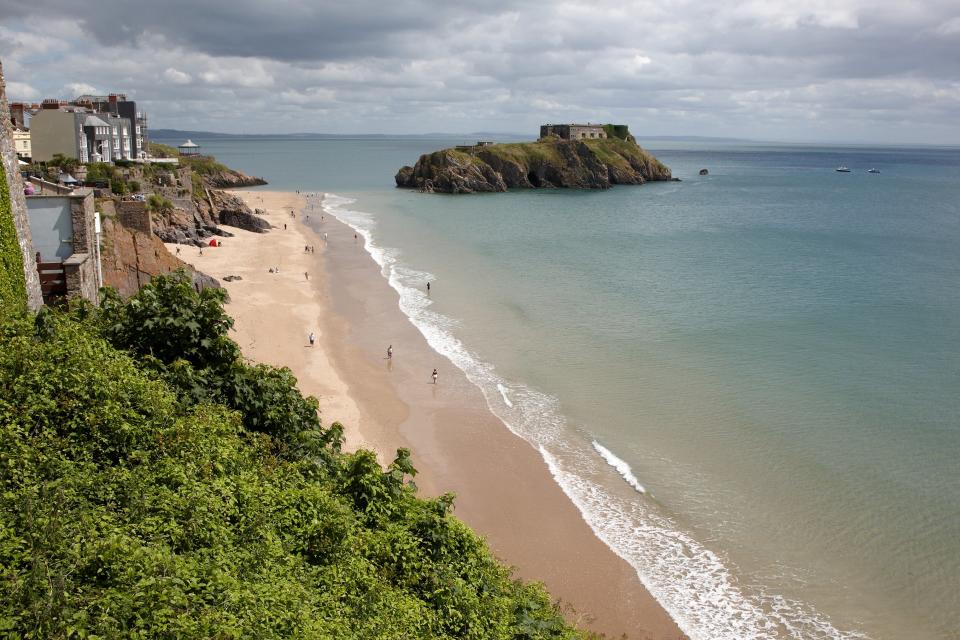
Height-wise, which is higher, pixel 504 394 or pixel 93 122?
pixel 93 122

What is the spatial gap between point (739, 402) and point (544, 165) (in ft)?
426

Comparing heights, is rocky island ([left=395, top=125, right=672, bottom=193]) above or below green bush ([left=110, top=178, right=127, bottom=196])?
above

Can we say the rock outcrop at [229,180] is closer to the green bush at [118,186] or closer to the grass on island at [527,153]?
the grass on island at [527,153]

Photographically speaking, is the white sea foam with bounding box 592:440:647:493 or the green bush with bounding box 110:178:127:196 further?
the green bush with bounding box 110:178:127:196

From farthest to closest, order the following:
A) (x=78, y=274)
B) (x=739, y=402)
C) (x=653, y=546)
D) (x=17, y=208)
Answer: (x=739, y=402)
(x=653, y=546)
(x=78, y=274)
(x=17, y=208)

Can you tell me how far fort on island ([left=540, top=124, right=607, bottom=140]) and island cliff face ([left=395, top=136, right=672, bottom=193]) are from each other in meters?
4.40

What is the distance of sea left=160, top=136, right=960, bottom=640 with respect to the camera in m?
19.8

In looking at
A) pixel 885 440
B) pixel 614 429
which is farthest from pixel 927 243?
pixel 614 429

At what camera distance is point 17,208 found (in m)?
17.8

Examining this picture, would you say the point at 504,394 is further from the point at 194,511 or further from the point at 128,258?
the point at 194,511

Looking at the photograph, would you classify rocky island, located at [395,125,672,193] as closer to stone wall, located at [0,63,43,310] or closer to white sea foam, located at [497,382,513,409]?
white sea foam, located at [497,382,513,409]

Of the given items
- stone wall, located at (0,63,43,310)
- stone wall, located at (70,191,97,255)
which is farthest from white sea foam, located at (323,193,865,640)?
stone wall, located at (0,63,43,310)

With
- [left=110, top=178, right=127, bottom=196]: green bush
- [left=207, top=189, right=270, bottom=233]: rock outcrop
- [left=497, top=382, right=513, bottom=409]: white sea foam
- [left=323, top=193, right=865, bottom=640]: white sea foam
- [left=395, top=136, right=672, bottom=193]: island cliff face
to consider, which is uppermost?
[left=395, top=136, right=672, bottom=193]: island cliff face

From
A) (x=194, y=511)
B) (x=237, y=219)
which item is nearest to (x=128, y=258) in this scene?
(x=194, y=511)
